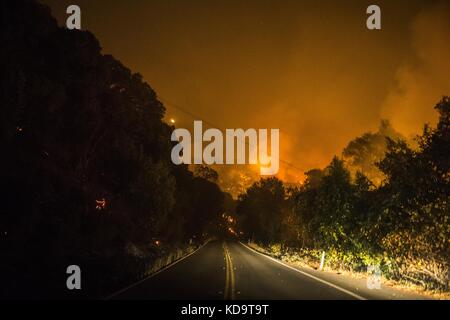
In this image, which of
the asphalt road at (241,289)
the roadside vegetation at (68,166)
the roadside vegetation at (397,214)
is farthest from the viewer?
the roadside vegetation at (68,166)

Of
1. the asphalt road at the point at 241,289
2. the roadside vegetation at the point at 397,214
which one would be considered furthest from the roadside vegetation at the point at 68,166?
the roadside vegetation at the point at 397,214

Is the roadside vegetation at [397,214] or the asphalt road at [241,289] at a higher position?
the roadside vegetation at [397,214]

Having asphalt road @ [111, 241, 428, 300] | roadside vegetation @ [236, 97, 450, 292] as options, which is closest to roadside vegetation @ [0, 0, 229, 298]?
asphalt road @ [111, 241, 428, 300]

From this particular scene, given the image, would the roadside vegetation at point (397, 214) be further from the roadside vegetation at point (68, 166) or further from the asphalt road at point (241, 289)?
the roadside vegetation at point (68, 166)

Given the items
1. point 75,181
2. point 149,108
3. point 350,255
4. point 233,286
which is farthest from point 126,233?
point 233,286

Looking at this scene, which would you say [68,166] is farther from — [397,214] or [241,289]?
[397,214]

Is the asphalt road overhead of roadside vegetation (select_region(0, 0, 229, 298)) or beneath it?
beneath

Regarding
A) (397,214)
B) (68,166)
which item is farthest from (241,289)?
(68,166)

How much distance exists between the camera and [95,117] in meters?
28.5

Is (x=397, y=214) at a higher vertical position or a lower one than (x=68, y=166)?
lower

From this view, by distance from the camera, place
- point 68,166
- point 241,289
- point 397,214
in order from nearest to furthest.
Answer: point 241,289 < point 397,214 < point 68,166

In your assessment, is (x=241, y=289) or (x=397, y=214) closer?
(x=241, y=289)

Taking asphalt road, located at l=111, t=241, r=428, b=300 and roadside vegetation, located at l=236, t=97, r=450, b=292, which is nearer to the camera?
asphalt road, located at l=111, t=241, r=428, b=300

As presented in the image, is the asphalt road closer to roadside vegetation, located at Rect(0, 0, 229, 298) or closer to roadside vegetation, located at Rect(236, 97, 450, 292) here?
roadside vegetation, located at Rect(0, 0, 229, 298)
